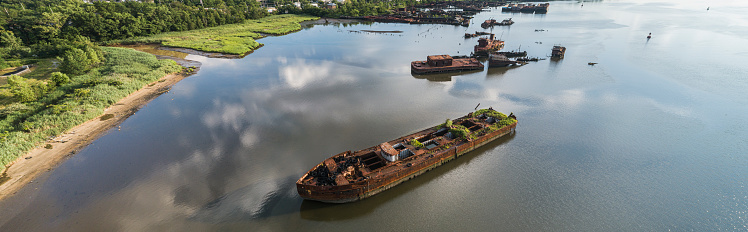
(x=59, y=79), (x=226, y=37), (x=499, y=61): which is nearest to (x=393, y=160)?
(x=499, y=61)

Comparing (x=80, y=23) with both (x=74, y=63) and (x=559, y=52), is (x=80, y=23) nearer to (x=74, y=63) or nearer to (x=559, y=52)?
(x=74, y=63)

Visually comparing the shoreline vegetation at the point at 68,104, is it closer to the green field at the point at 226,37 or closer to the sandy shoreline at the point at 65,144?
the sandy shoreline at the point at 65,144

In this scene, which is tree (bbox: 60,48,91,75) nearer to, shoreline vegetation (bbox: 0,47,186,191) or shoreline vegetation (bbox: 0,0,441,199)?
shoreline vegetation (bbox: 0,0,441,199)

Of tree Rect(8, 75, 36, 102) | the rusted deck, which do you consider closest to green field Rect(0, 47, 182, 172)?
tree Rect(8, 75, 36, 102)

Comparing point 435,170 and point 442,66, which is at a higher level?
point 442,66

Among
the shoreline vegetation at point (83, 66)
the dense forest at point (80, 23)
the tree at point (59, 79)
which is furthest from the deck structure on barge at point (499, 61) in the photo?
the dense forest at point (80, 23)
